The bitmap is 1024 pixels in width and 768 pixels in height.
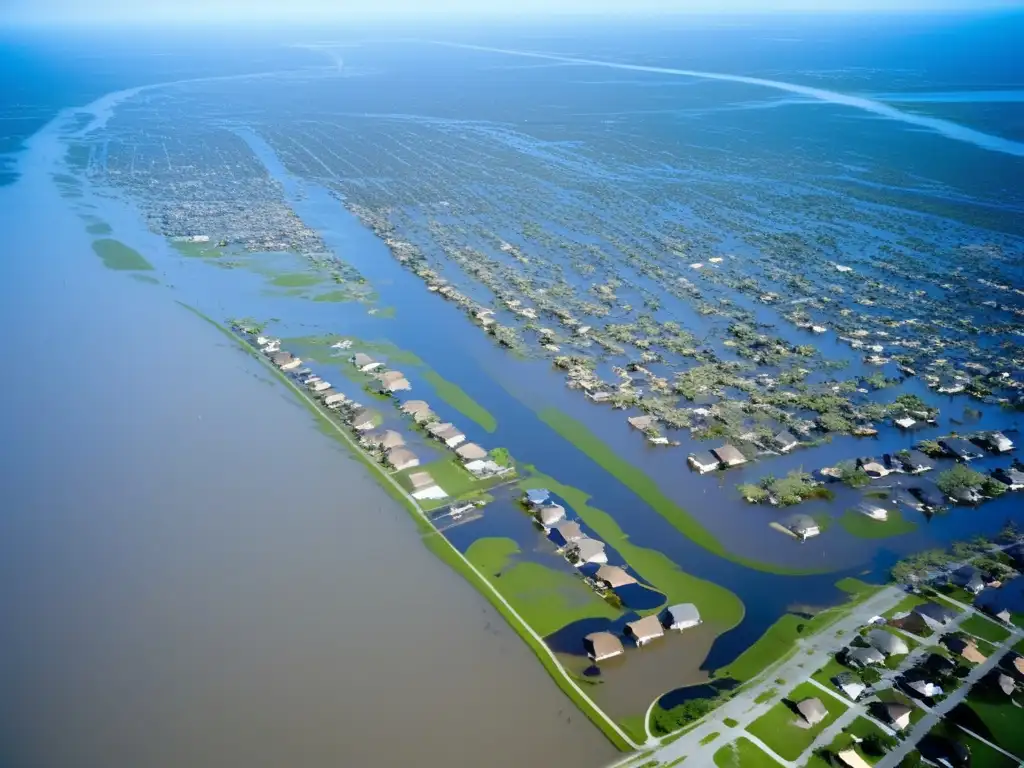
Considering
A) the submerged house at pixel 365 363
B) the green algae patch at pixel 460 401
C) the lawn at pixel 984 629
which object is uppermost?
the submerged house at pixel 365 363

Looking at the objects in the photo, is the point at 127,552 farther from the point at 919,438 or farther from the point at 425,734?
the point at 919,438

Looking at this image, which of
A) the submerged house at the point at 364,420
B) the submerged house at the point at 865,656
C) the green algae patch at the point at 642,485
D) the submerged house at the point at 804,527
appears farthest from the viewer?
the submerged house at the point at 364,420

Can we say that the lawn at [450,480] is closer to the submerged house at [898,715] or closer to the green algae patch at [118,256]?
the submerged house at [898,715]

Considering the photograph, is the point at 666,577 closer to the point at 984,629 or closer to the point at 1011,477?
the point at 984,629

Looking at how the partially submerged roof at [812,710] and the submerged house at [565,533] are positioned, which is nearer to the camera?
the partially submerged roof at [812,710]

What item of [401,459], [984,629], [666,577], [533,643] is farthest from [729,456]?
[401,459]

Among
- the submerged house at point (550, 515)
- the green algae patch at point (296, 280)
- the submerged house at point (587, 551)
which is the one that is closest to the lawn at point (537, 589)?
the submerged house at point (587, 551)

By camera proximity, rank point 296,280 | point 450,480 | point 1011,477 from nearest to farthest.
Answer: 1. point 1011,477
2. point 450,480
3. point 296,280

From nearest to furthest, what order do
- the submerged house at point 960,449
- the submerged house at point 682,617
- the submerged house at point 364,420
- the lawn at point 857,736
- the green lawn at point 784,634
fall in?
the lawn at point 857,736 < the green lawn at point 784,634 < the submerged house at point 682,617 < the submerged house at point 960,449 < the submerged house at point 364,420
